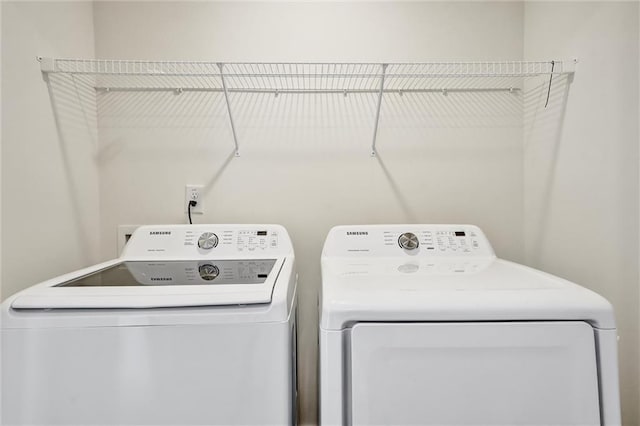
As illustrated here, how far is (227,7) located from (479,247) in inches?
60.8

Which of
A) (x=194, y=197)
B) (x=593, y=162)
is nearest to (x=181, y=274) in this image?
(x=194, y=197)

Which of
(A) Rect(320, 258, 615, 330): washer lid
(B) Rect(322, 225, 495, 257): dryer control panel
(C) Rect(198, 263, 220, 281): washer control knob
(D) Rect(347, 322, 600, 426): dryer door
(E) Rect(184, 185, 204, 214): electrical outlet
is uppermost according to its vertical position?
(E) Rect(184, 185, 204, 214): electrical outlet

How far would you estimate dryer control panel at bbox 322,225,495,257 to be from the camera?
1289 mm

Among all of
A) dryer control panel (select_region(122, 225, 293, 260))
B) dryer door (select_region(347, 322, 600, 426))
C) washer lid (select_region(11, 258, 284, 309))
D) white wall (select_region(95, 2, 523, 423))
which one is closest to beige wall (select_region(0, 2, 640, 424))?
white wall (select_region(95, 2, 523, 423))

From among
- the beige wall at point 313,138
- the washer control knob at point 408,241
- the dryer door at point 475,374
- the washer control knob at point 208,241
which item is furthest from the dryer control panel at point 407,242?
the dryer door at point 475,374

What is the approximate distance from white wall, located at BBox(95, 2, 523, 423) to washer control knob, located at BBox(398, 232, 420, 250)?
9.9 inches

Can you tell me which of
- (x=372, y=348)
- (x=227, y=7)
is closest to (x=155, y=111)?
(x=227, y=7)

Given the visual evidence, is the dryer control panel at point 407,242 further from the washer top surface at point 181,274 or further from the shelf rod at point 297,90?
the shelf rod at point 297,90

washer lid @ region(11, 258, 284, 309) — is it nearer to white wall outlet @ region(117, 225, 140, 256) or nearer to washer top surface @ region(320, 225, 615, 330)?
washer top surface @ region(320, 225, 615, 330)

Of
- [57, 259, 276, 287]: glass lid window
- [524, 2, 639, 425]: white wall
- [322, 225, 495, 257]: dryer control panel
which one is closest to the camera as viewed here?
[57, 259, 276, 287]: glass lid window

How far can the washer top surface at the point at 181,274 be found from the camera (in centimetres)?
74

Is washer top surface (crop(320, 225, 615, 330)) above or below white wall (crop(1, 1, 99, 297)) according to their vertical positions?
below

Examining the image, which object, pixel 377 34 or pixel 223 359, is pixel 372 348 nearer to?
pixel 223 359

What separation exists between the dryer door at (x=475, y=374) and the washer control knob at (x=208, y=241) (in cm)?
78
